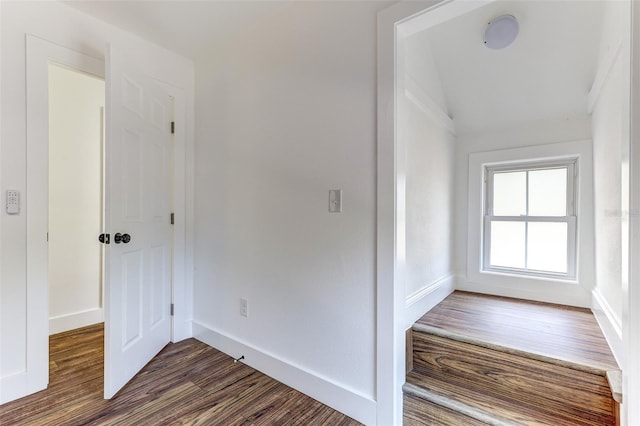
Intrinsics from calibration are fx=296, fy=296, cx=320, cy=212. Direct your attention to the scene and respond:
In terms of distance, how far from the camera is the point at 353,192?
153cm

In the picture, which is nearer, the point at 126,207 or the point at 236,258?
the point at 126,207

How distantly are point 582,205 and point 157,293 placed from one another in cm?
307

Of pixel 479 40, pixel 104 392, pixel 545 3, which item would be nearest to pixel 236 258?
pixel 104 392

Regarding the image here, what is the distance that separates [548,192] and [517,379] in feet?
4.91

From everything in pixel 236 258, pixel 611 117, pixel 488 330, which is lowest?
pixel 488 330

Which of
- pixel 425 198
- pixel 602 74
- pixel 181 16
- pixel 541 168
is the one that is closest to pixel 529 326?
pixel 425 198

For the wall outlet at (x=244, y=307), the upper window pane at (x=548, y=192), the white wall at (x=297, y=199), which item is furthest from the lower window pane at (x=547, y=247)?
the wall outlet at (x=244, y=307)

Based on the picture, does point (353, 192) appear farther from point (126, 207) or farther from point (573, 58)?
point (573, 58)

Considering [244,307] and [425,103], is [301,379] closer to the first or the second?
[244,307]

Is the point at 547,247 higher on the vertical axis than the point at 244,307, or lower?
higher

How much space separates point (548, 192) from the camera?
Result: 223cm

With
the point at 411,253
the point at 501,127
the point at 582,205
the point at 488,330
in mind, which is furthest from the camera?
the point at 501,127

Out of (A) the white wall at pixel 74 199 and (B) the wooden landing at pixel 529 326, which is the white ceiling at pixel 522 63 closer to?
(B) the wooden landing at pixel 529 326

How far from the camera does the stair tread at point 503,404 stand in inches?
48.1
